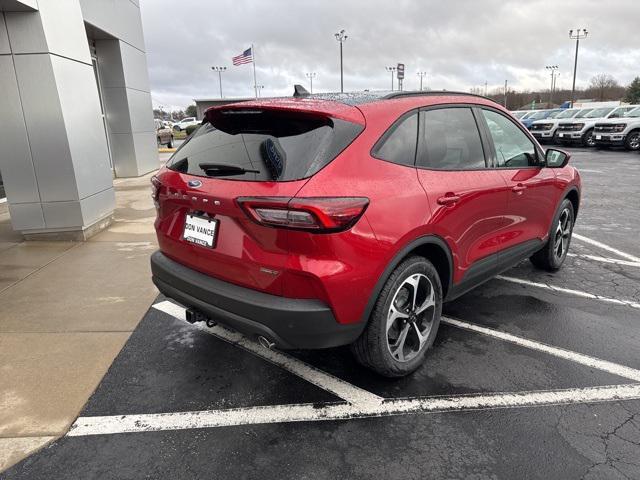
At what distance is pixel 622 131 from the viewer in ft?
64.3

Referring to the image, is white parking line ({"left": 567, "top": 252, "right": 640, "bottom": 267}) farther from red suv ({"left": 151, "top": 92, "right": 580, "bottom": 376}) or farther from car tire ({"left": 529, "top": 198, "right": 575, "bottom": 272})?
red suv ({"left": 151, "top": 92, "right": 580, "bottom": 376})

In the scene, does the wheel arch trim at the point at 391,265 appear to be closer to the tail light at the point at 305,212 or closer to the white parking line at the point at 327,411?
the tail light at the point at 305,212

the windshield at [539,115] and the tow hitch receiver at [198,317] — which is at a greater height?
the windshield at [539,115]

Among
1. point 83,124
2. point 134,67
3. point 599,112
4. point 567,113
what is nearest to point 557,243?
point 83,124

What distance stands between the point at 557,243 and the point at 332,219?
11.9ft

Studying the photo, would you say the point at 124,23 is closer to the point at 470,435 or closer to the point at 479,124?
the point at 479,124

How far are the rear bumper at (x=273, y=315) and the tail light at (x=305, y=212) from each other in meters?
0.40

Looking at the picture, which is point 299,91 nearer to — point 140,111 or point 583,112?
point 140,111

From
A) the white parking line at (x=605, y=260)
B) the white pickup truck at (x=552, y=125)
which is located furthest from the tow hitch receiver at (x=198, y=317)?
the white pickup truck at (x=552, y=125)

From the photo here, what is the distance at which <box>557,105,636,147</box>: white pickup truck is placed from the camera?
2100 centimetres

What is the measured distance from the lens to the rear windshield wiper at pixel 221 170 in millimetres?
Answer: 2486

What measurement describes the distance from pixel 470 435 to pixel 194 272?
183 centimetres

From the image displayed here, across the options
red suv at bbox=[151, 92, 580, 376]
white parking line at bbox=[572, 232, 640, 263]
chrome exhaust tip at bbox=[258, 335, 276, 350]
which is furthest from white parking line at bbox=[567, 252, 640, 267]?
chrome exhaust tip at bbox=[258, 335, 276, 350]

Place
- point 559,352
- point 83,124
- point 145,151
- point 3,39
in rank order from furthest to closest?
point 145,151
point 83,124
point 3,39
point 559,352
